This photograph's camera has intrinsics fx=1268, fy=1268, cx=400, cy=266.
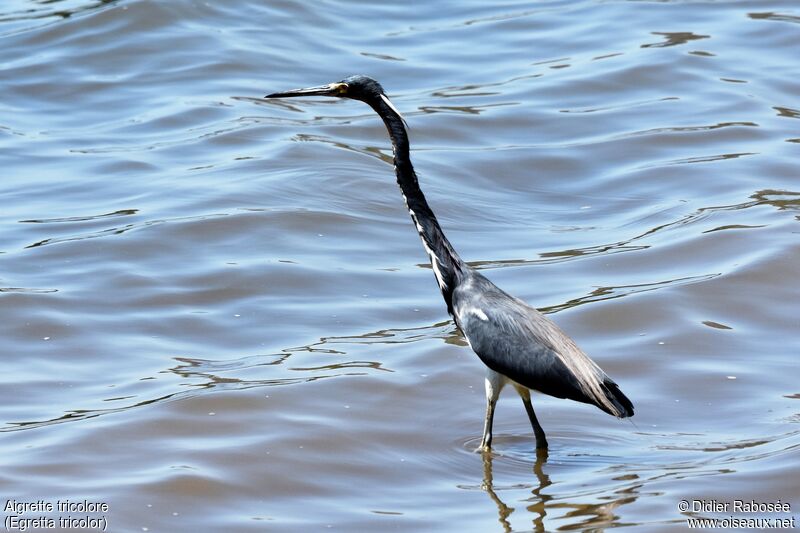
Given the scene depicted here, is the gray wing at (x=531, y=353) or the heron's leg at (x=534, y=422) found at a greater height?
the gray wing at (x=531, y=353)

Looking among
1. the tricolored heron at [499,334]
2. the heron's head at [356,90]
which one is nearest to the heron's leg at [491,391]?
the tricolored heron at [499,334]

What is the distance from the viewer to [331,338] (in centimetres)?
1017

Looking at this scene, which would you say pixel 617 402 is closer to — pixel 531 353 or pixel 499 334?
pixel 531 353

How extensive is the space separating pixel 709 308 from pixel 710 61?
842 centimetres

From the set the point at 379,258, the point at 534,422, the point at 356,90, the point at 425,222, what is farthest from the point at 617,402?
the point at 379,258

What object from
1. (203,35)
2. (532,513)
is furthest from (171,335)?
(203,35)

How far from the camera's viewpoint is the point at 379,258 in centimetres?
1199

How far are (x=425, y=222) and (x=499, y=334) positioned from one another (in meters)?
1.07

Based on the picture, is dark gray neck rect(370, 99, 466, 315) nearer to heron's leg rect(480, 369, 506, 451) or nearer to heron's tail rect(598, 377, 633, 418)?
heron's leg rect(480, 369, 506, 451)

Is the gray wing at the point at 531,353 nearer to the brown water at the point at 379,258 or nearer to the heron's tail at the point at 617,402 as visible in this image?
the heron's tail at the point at 617,402

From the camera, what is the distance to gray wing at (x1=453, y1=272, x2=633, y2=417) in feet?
25.4

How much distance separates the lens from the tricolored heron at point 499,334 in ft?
25.5

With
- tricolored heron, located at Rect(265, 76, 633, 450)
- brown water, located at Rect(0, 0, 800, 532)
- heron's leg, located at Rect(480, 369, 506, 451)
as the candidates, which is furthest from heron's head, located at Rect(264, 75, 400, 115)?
brown water, located at Rect(0, 0, 800, 532)

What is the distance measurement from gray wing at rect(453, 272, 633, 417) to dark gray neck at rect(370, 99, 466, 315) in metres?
0.28
